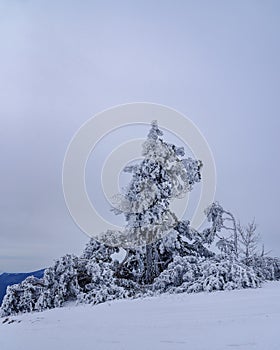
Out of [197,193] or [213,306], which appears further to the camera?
[197,193]

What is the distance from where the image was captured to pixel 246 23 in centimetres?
751

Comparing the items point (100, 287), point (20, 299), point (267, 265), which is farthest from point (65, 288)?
point (267, 265)

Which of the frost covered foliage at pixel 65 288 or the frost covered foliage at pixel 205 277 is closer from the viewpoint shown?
the frost covered foliage at pixel 205 277

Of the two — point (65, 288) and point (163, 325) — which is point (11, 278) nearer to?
point (65, 288)

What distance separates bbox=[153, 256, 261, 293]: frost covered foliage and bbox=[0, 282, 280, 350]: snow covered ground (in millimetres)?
361

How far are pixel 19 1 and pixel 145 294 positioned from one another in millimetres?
6075

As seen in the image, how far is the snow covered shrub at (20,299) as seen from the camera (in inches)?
279

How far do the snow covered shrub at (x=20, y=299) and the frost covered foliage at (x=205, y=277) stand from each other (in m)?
2.44

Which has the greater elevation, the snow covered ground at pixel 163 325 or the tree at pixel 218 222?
the tree at pixel 218 222

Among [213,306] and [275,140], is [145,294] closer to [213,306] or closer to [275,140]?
[213,306]

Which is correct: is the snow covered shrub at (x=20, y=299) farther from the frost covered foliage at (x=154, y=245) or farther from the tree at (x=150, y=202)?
the tree at (x=150, y=202)

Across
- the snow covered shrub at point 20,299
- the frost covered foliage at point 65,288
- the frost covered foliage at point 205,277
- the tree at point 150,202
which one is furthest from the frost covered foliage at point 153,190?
the snow covered shrub at point 20,299

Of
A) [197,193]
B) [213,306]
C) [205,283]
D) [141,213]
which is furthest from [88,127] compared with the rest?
[213,306]

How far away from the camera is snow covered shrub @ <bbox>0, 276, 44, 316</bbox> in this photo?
7078 millimetres
